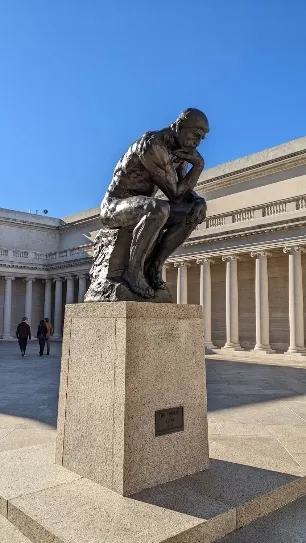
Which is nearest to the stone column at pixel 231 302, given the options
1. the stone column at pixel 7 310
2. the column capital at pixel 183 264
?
the column capital at pixel 183 264

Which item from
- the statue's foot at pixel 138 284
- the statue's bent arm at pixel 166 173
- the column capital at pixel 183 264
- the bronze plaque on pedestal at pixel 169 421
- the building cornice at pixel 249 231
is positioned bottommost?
the bronze plaque on pedestal at pixel 169 421

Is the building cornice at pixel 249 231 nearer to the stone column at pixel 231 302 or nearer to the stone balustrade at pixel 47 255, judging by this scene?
the stone column at pixel 231 302

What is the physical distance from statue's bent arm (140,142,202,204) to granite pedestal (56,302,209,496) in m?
1.46

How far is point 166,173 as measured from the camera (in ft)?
16.2

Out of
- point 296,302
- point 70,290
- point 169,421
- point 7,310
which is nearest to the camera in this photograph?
point 169,421

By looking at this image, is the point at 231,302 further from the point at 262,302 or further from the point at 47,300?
the point at 47,300

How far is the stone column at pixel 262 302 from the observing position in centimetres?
2619

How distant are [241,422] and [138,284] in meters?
4.42

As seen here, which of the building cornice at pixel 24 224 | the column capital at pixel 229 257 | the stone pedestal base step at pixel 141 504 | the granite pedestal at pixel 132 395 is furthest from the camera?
the building cornice at pixel 24 224

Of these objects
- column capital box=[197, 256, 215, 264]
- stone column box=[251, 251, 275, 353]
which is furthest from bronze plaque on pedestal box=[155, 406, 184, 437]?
column capital box=[197, 256, 215, 264]

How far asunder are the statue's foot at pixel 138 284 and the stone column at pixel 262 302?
73.9 ft

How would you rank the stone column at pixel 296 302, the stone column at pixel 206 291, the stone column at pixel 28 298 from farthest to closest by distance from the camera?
the stone column at pixel 28 298 < the stone column at pixel 206 291 < the stone column at pixel 296 302

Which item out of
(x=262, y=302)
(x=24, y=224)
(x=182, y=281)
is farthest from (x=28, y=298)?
(x=262, y=302)

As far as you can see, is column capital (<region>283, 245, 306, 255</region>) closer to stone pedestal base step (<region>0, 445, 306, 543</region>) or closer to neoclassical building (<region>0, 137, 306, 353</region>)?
neoclassical building (<region>0, 137, 306, 353</region>)
